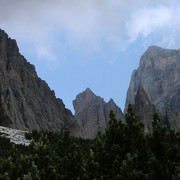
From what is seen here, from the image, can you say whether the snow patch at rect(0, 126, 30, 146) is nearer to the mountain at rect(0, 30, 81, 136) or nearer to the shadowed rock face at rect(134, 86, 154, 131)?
the mountain at rect(0, 30, 81, 136)

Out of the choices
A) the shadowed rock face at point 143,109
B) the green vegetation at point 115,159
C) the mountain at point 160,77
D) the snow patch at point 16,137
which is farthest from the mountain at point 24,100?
the mountain at point 160,77

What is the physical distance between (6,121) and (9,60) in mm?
30666

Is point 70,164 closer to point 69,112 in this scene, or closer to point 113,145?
point 113,145

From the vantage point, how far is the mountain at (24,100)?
187 feet

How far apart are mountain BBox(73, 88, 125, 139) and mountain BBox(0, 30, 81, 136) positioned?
39.5 meters

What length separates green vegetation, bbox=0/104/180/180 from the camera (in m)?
9.25

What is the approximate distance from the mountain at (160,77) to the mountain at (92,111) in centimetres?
2684

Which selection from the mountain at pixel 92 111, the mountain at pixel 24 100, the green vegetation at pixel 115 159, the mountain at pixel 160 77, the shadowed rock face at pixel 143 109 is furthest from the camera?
the mountain at pixel 160 77

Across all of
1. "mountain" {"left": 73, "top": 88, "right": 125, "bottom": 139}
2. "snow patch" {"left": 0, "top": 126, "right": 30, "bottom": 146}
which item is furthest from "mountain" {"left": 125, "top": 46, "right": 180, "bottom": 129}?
"snow patch" {"left": 0, "top": 126, "right": 30, "bottom": 146}

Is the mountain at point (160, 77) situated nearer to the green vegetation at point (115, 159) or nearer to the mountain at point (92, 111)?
the mountain at point (92, 111)

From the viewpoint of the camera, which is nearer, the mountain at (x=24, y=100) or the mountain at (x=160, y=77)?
the mountain at (x=24, y=100)

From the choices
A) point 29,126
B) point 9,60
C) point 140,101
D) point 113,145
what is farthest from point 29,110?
point 113,145

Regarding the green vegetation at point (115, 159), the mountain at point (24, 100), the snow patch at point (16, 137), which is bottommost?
the green vegetation at point (115, 159)

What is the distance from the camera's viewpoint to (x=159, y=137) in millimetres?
10602
